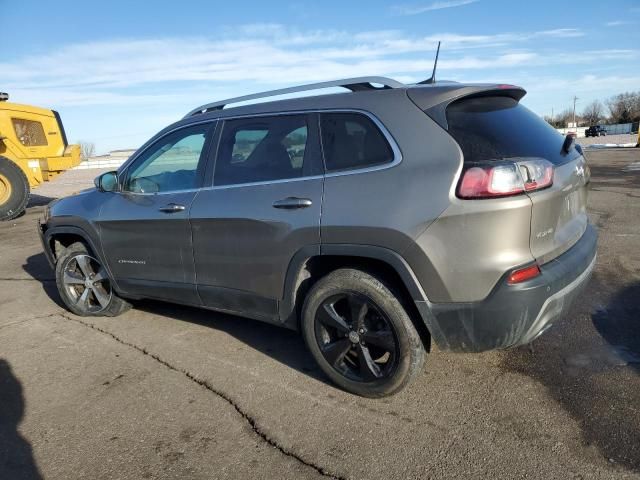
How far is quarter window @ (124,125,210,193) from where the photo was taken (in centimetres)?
381

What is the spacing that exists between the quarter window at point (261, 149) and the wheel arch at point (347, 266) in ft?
1.82

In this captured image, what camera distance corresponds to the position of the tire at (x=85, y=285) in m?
4.71

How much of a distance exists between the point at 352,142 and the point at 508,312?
4.30 ft

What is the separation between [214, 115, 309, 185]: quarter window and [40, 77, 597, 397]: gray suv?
0.4 inches

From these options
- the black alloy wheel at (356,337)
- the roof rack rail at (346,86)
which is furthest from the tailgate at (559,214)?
the roof rack rail at (346,86)

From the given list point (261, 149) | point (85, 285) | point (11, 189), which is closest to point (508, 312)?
point (261, 149)

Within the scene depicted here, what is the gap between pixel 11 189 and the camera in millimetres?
11430

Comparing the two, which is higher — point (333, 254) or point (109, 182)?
point (109, 182)

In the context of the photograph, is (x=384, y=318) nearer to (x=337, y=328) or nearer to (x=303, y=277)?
(x=337, y=328)

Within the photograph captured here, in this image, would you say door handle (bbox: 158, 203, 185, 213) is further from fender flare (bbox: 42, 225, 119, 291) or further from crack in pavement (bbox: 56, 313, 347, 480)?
crack in pavement (bbox: 56, 313, 347, 480)

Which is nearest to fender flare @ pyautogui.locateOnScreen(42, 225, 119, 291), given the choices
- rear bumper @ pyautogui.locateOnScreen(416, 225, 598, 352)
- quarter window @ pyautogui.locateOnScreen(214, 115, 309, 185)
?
quarter window @ pyautogui.locateOnScreen(214, 115, 309, 185)

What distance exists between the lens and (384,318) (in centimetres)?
291

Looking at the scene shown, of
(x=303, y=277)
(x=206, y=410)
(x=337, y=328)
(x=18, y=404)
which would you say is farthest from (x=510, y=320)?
(x=18, y=404)

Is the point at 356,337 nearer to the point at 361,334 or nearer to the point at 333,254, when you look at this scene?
the point at 361,334
